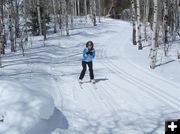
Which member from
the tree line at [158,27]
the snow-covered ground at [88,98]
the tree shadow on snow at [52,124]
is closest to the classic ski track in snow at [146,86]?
the snow-covered ground at [88,98]

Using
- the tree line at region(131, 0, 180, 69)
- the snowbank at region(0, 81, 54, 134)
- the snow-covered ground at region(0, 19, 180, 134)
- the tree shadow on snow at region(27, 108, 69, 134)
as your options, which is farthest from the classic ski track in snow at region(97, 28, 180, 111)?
the snowbank at region(0, 81, 54, 134)

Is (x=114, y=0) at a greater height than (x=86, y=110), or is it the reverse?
(x=114, y=0)

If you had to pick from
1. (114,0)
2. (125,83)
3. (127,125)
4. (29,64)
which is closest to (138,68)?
(125,83)

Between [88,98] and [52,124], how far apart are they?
317cm

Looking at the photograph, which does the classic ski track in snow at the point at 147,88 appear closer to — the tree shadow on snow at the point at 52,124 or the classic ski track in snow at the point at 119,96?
the classic ski track in snow at the point at 119,96

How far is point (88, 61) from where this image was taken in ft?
48.2

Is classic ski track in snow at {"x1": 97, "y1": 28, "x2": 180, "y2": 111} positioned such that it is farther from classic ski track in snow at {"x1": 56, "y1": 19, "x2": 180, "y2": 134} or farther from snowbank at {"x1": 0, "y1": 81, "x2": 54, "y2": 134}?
snowbank at {"x1": 0, "y1": 81, "x2": 54, "y2": 134}

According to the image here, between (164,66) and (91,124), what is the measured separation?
397 inches

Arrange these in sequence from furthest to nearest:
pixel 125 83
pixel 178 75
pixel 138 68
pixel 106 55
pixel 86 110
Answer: pixel 106 55
pixel 138 68
pixel 178 75
pixel 125 83
pixel 86 110

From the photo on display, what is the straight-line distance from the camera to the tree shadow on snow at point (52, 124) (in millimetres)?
7979

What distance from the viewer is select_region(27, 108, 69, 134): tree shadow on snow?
7979mm

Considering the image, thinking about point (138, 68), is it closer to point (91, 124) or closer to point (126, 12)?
point (91, 124)

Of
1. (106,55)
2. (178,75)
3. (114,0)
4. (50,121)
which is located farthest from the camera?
(114,0)

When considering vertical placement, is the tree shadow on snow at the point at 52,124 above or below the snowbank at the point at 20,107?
below
